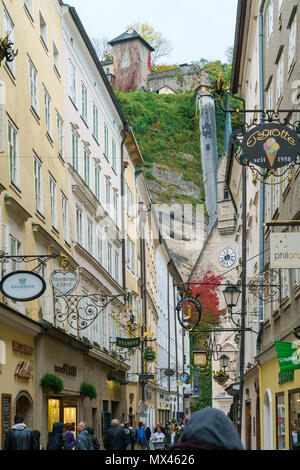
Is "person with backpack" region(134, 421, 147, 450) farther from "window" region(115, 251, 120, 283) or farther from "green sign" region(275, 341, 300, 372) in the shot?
"green sign" region(275, 341, 300, 372)

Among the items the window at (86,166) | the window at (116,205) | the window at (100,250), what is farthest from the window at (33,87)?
the window at (116,205)

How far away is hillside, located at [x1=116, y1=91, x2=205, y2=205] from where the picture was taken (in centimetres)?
9206

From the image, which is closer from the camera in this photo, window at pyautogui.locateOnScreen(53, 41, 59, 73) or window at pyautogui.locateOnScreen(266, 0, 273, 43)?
window at pyautogui.locateOnScreen(266, 0, 273, 43)

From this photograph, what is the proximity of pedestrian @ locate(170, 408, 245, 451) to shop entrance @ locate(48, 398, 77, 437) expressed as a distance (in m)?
16.2

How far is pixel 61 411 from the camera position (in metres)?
21.2

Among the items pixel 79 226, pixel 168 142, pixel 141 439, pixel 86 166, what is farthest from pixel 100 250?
pixel 168 142

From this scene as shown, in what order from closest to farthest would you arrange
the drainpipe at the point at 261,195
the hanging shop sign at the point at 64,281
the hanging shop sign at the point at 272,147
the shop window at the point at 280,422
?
1. the hanging shop sign at the point at 272,147
2. the shop window at the point at 280,422
3. the hanging shop sign at the point at 64,281
4. the drainpipe at the point at 261,195

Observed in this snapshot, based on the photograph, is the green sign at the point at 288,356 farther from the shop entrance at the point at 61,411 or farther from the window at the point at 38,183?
the window at the point at 38,183

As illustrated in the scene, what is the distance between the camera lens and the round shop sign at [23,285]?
496 inches

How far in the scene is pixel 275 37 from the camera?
18.6 meters

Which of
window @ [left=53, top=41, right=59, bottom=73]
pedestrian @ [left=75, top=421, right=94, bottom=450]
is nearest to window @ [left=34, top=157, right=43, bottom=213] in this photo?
window @ [left=53, top=41, right=59, bottom=73]

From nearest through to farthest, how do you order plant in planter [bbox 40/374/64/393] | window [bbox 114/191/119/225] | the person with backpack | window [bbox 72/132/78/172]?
plant in planter [bbox 40/374/64/393], window [bbox 72/132/78/172], the person with backpack, window [bbox 114/191/119/225]

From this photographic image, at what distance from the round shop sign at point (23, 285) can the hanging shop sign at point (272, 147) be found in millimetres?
4168
